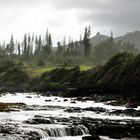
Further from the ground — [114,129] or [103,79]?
[103,79]

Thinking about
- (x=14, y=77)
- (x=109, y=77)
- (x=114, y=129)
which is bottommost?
(x=114, y=129)

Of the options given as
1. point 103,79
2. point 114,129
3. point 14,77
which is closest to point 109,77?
point 103,79

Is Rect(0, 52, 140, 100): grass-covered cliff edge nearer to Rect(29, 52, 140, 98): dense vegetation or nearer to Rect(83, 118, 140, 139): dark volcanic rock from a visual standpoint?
Rect(29, 52, 140, 98): dense vegetation

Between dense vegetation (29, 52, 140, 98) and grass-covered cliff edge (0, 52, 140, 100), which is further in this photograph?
grass-covered cliff edge (0, 52, 140, 100)

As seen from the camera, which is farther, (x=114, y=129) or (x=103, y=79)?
(x=103, y=79)

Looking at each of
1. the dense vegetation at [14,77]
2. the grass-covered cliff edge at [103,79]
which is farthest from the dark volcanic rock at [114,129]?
the dense vegetation at [14,77]

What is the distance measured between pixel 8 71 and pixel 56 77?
44.2 m

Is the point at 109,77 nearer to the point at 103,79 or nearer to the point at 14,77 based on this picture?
the point at 103,79

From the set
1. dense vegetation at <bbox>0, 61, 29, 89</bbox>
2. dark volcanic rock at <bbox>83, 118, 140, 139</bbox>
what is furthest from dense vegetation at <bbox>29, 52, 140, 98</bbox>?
dark volcanic rock at <bbox>83, 118, 140, 139</bbox>

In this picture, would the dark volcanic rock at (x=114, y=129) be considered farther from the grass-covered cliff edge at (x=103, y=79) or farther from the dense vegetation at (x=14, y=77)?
the dense vegetation at (x=14, y=77)

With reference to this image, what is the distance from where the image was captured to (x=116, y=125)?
42344 millimetres

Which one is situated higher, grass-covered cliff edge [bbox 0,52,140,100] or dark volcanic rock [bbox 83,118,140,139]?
grass-covered cliff edge [bbox 0,52,140,100]

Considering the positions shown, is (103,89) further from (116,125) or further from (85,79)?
(116,125)

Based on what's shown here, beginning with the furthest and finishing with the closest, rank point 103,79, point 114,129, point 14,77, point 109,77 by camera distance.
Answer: point 14,77 → point 103,79 → point 109,77 → point 114,129
